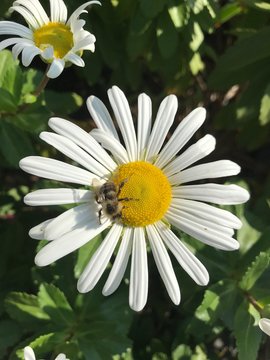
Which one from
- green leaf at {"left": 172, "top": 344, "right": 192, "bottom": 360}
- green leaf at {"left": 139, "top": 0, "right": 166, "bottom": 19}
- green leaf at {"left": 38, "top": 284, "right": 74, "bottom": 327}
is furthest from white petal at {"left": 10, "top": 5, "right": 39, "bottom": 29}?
green leaf at {"left": 172, "top": 344, "right": 192, "bottom": 360}

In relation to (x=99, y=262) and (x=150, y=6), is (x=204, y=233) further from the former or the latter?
(x=150, y=6)

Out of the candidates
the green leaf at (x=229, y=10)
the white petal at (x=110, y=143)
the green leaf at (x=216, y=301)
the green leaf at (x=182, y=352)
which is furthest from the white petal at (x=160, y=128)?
the green leaf at (x=229, y=10)

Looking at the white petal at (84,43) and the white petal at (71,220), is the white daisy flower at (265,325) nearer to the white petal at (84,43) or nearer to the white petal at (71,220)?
the white petal at (71,220)

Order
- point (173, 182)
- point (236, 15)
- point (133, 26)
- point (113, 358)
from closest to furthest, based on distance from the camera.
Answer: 1. point (173, 182)
2. point (113, 358)
3. point (133, 26)
4. point (236, 15)

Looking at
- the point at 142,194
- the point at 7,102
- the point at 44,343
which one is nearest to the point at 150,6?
the point at 7,102

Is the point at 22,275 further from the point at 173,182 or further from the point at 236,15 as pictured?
the point at 236,15

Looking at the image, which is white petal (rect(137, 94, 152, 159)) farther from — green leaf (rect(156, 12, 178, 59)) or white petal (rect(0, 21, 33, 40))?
green leaf (rect(156, 12, 178, 59))

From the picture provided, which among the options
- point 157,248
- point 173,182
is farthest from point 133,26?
point 157,248
